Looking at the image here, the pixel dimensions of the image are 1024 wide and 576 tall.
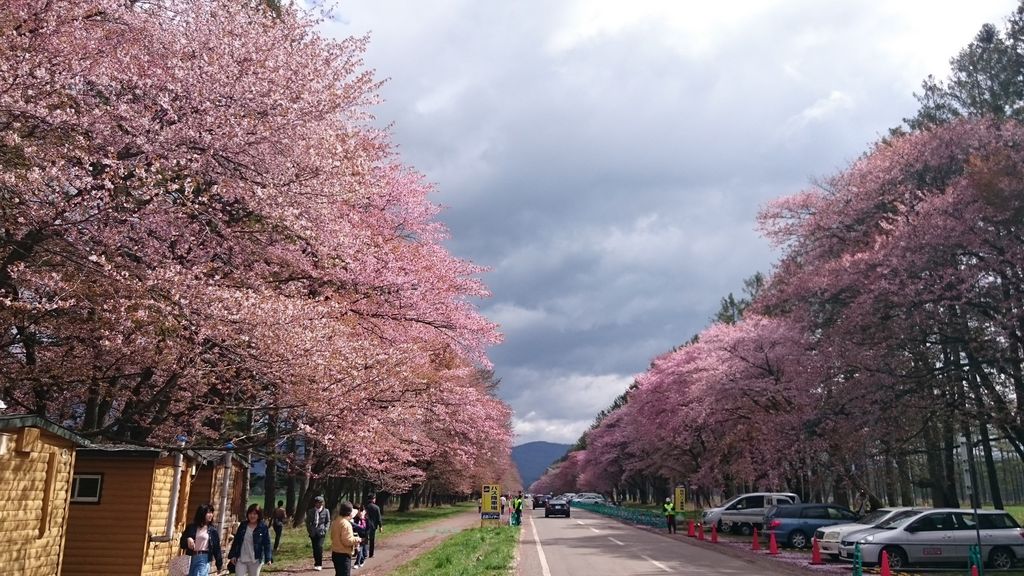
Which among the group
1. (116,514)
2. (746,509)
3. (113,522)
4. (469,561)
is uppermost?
(116,514)

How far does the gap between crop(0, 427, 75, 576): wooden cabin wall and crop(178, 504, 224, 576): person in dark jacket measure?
2026 mm

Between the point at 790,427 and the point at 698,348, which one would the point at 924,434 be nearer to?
the point at 790,427

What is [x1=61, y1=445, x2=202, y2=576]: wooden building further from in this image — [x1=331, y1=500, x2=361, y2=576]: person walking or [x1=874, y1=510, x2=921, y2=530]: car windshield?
[x1=874, y1=510, x2=921, y2=530]: car windshield

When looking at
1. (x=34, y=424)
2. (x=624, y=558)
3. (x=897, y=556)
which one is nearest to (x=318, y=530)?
(x=624, y=558)

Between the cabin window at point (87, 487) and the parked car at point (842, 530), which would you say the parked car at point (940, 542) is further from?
the cabin window at point (87, 487)

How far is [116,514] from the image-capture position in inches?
495

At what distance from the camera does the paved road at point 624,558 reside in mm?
16188

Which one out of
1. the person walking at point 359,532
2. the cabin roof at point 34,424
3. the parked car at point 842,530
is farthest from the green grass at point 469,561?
the parked car at point 842,530

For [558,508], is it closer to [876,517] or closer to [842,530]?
[876,517]

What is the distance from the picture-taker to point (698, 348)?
45562 mm

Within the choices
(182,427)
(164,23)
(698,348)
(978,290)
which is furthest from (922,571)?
(698,348)

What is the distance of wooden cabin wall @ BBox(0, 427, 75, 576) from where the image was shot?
9.71 m

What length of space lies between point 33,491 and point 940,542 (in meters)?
19.1

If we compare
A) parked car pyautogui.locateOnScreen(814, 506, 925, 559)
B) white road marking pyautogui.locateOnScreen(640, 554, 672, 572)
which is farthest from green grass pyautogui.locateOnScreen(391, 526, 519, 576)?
parked car pyautogui.locateOnScreen(814, 506, 925, 559)
